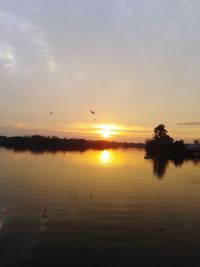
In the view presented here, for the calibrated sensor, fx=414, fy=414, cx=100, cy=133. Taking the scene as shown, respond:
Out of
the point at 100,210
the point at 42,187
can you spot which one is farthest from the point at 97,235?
the point at 42,187

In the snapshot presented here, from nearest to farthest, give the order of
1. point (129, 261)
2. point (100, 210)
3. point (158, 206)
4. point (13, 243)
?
point (129, 261) < point (13, 243) < point (100, 210) < point (158, 206)

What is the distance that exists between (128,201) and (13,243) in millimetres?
22313

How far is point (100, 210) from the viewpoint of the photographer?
1638 inches

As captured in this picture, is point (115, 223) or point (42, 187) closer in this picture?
point (115, 223)

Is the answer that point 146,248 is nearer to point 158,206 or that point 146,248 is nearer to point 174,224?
point 174,224

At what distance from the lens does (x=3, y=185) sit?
2338 inches

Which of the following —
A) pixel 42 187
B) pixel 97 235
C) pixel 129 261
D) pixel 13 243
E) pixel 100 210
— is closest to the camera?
pixel 129 261

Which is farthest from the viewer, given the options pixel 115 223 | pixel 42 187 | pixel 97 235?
pixel 42 187

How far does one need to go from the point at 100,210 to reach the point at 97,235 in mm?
10300

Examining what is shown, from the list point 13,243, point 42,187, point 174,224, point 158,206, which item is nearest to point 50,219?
point 13,243

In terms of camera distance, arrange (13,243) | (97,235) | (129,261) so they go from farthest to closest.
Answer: (97,235) < (13,243) < (129,261)

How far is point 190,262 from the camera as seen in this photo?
25.8m

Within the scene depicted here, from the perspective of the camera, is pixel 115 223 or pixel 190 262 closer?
pixel 190 262

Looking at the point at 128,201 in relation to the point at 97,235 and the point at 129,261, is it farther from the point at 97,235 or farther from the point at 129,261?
the point at 129,261
